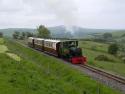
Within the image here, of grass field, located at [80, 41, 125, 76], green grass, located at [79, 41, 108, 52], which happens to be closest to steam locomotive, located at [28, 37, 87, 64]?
grass field, located at [80, 41, 125, 76]

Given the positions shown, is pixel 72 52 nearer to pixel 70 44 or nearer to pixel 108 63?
pixel 70 44

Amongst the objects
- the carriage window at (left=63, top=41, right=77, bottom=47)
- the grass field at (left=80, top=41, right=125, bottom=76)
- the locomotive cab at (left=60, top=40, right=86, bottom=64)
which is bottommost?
the grass field at (left=80, top=41, right=125, bottom=76)

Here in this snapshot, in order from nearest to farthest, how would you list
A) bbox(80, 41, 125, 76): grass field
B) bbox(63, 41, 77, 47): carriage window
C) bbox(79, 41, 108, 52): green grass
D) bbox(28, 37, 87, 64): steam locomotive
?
bbox(80, 41, 125, 76): grass field
bbox(28, 37, 87, 64): steam locomotive
bbox(63, 41, 77, 47): carriage window
bbox(79, 41, 108, 52): green grass

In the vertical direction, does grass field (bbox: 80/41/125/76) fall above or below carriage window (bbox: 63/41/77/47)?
below

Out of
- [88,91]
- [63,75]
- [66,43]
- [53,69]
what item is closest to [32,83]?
[88,91]

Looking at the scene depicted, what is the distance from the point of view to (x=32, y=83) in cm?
2539

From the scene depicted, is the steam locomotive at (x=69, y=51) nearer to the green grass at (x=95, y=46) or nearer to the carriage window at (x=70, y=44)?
the carriage window at (x=70, y=44)

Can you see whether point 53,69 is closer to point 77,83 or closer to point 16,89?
point 77,83

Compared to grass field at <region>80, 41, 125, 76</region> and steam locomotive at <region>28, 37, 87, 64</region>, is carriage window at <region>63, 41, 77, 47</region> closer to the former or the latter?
steam locomotive at <region>28, 37, 87, 64</region>

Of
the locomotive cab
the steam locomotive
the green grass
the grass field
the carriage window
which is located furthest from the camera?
the green grass

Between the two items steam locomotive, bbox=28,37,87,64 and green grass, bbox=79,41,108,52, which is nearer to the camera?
steam locomotive, bbox=28,37,87,64

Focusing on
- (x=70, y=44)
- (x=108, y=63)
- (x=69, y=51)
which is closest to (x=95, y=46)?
(x=108, y=63)

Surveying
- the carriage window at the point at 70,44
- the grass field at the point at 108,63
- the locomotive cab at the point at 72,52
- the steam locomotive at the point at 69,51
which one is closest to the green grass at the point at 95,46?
the grass field at the point at 108,63

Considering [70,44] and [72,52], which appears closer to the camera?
[72,52]
